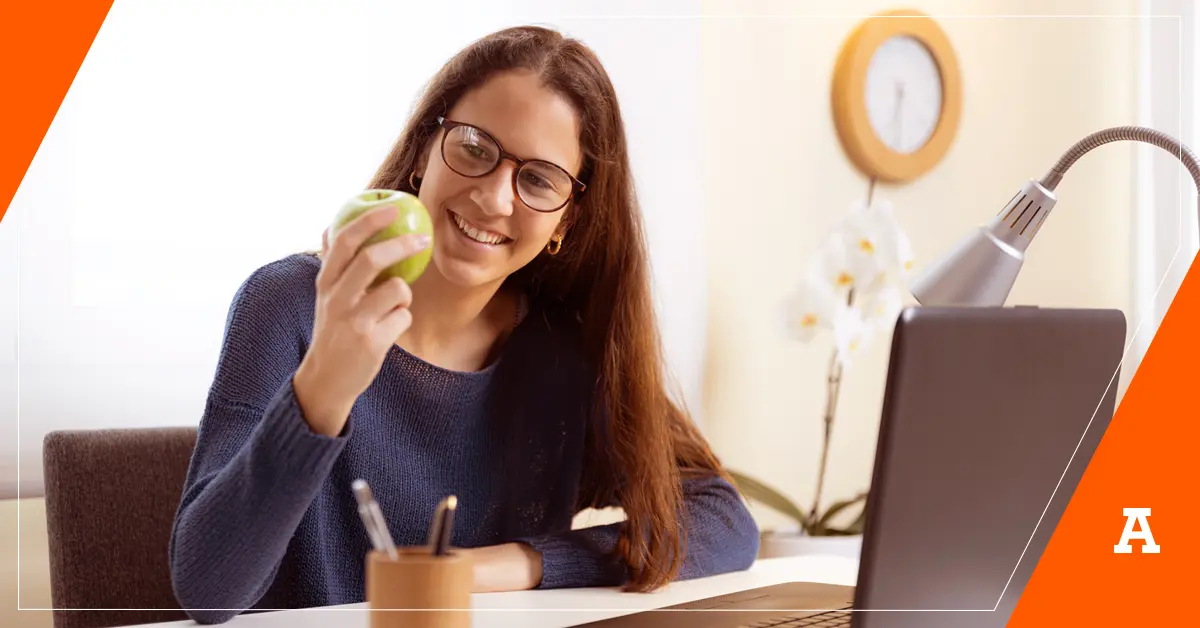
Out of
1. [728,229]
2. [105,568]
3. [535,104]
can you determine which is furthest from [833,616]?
[728,229]

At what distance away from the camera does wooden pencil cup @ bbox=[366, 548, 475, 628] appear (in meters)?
0.58

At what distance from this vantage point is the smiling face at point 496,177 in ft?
3.65

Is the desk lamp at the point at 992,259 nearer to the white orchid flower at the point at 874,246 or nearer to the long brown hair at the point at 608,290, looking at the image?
the long brown hair at the point at 608,290

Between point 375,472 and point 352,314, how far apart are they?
17.5 inches

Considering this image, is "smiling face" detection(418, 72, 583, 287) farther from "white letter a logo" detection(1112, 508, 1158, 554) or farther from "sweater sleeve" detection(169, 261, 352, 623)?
"white letter a logo" detection(1112, 508, 1158, 554)

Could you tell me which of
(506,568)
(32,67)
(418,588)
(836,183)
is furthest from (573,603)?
(836,183)

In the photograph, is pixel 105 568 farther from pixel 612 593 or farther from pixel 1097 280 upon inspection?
pixel 1097 280

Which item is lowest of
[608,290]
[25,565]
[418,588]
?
[25,565]

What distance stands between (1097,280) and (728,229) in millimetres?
852

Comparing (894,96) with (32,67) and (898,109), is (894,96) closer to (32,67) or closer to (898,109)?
(898,109)

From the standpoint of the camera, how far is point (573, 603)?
1.00 metres

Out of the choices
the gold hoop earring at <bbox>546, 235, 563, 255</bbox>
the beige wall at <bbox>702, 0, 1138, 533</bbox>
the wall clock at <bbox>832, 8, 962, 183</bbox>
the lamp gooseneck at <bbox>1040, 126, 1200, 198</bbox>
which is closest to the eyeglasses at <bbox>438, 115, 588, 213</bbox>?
the gold hoop earring at <bbox>546, 235, 563, 255</bbox>

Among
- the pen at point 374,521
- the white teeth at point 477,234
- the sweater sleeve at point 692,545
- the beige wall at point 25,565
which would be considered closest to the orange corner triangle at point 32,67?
the beige wall at point 25,565

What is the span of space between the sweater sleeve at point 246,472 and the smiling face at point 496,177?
0.21 metres
